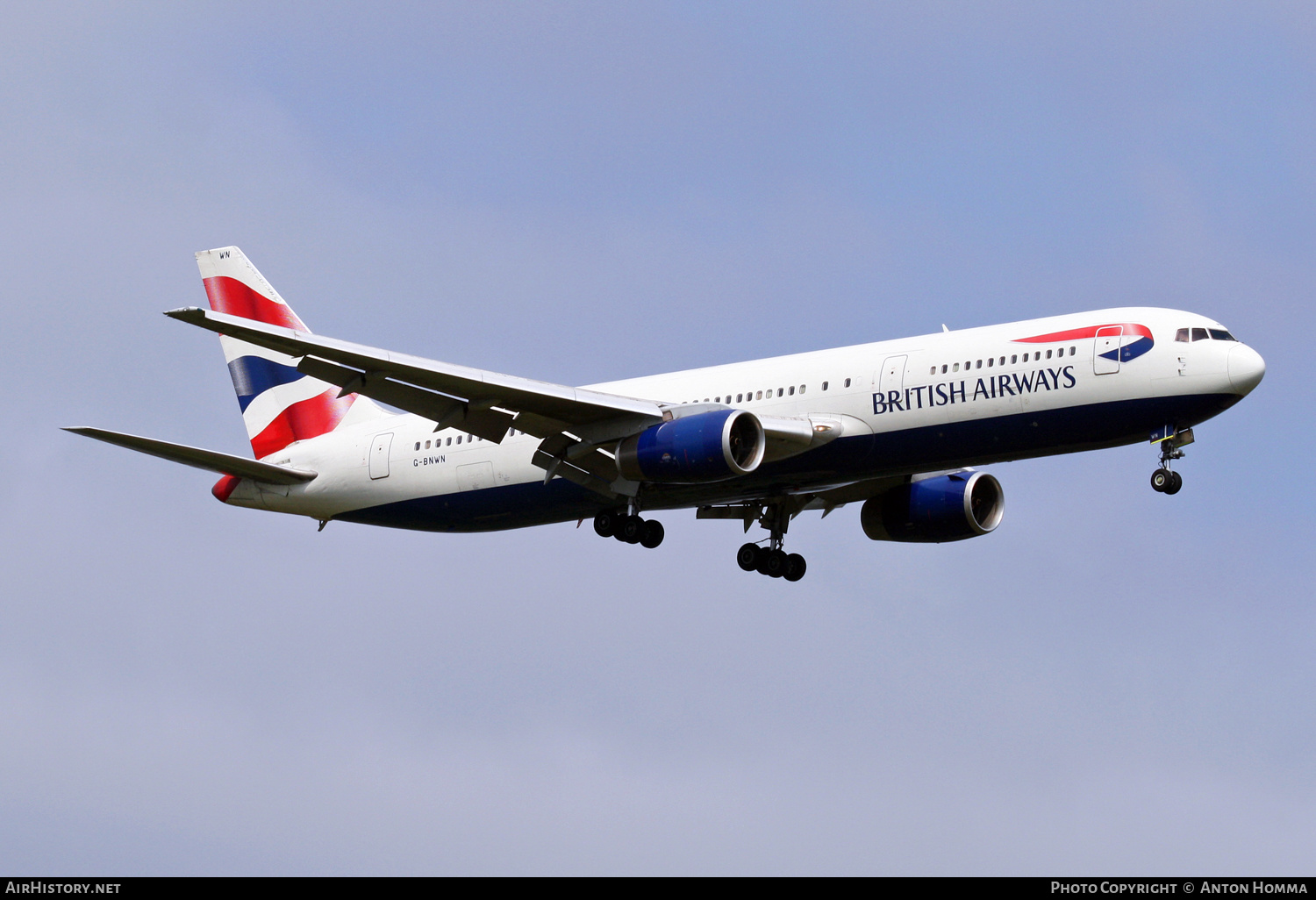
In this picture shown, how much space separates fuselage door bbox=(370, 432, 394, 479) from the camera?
150 feet

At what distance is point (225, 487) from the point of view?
4694cm

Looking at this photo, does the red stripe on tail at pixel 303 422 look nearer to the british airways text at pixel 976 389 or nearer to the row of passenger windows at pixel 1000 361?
the british airways text at pixel 976 389

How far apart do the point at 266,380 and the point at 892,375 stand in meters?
19.0

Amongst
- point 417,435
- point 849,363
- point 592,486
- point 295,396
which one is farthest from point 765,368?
point 295,396

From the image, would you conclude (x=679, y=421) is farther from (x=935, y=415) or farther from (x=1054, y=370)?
(x=1054, y=370)

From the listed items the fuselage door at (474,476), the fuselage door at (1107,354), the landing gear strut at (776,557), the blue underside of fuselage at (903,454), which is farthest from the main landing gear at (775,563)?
the fuselage door at (1107,354)

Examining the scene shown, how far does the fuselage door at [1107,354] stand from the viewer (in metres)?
38.1

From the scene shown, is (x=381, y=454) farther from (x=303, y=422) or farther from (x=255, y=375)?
(x=255, y=375)

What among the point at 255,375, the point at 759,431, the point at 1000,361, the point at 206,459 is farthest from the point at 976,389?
the point at 255,375

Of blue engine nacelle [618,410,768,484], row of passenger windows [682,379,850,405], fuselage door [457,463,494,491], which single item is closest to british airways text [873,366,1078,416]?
row of passenger windows [682,379,850,405]

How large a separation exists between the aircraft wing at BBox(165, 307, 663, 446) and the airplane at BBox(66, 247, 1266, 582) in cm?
6
